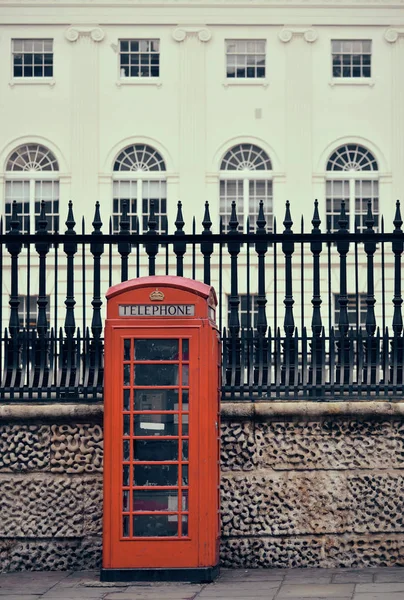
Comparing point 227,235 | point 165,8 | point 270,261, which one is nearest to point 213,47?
point 165,8

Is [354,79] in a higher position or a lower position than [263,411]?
higher

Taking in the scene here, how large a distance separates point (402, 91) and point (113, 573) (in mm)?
37000

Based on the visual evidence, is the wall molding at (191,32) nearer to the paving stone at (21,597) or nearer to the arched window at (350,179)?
the arched window at (350,179)

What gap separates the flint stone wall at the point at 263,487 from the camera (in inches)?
419

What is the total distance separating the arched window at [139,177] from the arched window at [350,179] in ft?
17.8

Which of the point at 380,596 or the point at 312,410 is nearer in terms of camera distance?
the point at 380,596

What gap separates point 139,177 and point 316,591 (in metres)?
36.1

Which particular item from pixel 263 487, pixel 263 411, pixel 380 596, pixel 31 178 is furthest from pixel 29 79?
pixel 380 596

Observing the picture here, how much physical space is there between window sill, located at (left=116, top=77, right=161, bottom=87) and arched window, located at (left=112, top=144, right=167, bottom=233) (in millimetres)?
2072

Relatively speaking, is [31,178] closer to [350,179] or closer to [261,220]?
[350,179]

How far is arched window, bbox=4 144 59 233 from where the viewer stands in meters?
45.2

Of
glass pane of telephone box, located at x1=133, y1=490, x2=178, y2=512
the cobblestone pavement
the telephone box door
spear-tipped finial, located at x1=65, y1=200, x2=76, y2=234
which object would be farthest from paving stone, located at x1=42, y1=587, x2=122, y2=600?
spear-tipped finial, located at x1=65, y1=200, x2=76, y2=234

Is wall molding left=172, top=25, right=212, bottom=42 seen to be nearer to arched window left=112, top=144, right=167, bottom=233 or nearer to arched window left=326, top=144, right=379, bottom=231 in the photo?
arched window left=112, top=144, right=167, bottom=233

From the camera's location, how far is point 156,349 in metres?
10.2
